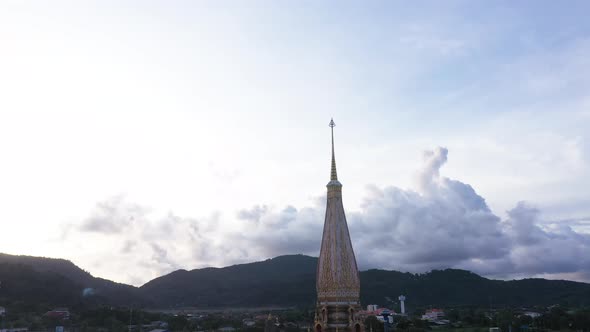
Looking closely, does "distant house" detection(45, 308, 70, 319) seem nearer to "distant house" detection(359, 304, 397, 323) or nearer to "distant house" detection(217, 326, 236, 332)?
"distant house" detection(217, 326, 236, 332)

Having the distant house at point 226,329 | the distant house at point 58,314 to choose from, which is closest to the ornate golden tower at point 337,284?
the distant house at point 226,329

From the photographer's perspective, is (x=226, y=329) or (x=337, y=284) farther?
(x=226, y=329)

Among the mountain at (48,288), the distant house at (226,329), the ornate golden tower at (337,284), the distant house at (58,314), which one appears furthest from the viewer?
the mountain at (48,288)

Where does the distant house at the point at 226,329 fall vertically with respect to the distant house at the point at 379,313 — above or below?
below

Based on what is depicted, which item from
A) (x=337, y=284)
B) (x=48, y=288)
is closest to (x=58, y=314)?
(x=48, y=288)

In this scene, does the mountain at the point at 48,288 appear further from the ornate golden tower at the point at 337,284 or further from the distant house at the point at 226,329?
the ornate golden tower at the point at 337,284

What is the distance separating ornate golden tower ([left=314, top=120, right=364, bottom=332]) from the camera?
22.0m

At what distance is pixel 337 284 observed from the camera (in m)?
22.1

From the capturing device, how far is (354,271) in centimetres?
2241

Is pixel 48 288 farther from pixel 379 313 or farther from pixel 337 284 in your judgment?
pixel 337 284

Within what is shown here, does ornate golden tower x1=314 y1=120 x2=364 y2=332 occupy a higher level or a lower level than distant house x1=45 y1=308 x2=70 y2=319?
higher

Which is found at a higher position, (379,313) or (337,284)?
(337,284)

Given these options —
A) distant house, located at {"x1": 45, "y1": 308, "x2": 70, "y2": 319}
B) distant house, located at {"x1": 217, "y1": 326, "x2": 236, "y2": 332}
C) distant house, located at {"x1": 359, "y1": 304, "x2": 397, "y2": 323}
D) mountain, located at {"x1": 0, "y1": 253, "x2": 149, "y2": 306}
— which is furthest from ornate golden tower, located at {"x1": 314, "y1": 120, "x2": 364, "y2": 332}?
mountain, located at {"x1": 0, "y1": 253, "x2": 149, "y2": 306}

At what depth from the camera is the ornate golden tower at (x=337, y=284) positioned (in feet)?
72.2
